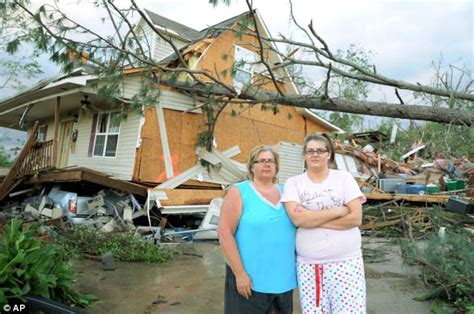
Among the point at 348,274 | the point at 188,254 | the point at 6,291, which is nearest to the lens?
the point at 348,274

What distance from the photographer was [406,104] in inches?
229

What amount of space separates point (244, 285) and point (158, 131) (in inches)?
312

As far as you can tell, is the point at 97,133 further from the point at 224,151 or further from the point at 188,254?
the point at 188,254

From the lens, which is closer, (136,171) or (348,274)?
→ (348,274)

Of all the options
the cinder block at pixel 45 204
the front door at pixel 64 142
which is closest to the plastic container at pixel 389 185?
the cinder block at pixel 45 204

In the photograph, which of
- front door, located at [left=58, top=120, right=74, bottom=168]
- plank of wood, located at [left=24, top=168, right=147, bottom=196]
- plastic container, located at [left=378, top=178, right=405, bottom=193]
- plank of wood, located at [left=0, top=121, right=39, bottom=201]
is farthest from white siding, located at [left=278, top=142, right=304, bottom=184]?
plank of wood, located at [left=0, top=121, right=39, bottom=201]

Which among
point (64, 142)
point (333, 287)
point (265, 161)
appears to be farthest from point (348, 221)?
point (64, 142)

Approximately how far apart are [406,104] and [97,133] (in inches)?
337

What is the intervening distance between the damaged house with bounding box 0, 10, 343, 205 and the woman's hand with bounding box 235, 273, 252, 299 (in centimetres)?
610

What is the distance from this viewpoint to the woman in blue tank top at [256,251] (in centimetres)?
218

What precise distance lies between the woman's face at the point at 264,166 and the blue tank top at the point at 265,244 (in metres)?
0.17

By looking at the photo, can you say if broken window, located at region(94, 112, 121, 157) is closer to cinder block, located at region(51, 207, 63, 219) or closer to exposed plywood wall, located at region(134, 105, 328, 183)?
exposed plywood wall, located at region(134, 105, 328, 183)

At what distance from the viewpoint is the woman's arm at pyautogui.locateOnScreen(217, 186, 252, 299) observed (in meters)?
2.16

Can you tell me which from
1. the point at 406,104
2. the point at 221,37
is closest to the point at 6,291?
the point at 406,104
